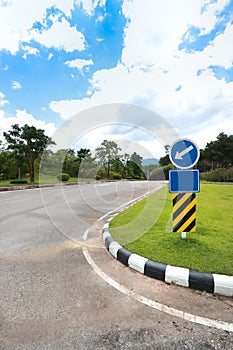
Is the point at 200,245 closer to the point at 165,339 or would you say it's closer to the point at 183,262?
the point at 183,262

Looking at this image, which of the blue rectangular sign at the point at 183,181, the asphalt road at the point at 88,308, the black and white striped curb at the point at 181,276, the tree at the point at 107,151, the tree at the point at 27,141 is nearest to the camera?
the asphalt road at the point at 88,308

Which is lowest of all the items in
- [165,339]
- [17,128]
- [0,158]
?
[165,339]

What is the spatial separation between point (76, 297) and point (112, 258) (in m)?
1.17

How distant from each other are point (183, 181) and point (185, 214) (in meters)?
0.55

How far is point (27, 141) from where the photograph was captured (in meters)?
23.7

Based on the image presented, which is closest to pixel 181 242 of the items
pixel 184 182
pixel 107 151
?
pixel 184 182

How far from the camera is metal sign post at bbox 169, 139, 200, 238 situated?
3.76 metres

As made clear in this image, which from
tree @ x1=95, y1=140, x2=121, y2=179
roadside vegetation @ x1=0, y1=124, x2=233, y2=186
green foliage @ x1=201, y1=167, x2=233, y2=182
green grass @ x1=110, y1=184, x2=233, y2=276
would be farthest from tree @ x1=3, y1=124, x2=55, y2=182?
green foliage @ x1=201, y1=167, x2=233, y2=182

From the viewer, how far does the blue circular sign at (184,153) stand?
3.80 m

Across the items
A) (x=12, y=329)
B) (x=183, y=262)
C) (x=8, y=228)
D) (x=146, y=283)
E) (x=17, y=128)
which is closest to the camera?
(x=12, y=329)

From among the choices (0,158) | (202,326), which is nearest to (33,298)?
(202,326)

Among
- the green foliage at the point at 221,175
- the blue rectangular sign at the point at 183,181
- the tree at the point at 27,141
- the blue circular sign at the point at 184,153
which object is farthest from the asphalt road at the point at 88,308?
the green foliage at the point at 221,175

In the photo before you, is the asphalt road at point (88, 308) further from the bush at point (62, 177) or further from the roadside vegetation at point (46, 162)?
the bush at point (62, 177)

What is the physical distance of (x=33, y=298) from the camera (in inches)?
93.7
